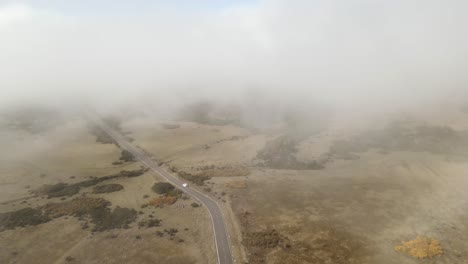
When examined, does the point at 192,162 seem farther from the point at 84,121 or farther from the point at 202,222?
the point at 84,121

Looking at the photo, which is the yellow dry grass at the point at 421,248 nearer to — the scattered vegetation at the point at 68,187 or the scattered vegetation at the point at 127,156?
the scattered vegetation at the point at 68,187

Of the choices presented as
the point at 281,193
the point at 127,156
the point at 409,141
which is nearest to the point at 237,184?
the point at 281,193

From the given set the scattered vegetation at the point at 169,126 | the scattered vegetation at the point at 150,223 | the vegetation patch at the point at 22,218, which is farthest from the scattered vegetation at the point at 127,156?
the scattered vegetation at the point at 150,223

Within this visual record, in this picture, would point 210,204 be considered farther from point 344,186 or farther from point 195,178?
point 344,186

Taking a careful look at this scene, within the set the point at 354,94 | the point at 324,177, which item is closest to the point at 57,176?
the point at 324,177

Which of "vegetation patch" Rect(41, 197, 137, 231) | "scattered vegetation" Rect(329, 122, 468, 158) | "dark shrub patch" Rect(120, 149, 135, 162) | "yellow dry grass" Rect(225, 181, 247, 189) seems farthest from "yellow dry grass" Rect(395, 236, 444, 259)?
"dark shrub patch" Rect(120, 149, 135, 162)

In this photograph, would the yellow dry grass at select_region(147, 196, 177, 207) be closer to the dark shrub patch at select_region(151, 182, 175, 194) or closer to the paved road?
the dark shrub patch at select_region(151, 182, 175, 194)

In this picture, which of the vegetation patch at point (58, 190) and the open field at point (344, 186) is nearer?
the open field at point (344, 186)
